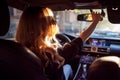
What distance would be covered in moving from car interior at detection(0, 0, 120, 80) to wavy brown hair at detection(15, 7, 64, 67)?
0.15 m

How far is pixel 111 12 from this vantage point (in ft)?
9.97

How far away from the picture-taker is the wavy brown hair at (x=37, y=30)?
2.79 meters

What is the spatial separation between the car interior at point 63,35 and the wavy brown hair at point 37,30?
0.15 m

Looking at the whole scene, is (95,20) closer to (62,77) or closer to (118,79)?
(62,77)

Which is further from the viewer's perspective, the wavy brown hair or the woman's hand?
the woman's hand

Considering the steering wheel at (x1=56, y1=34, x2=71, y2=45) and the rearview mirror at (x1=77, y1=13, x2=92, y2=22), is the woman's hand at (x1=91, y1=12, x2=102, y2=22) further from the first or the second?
the steering wheel at (x1=56, y1=34, x2=71, y2=45)

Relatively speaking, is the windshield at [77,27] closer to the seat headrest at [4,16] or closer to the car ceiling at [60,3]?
the car ceiling at [60,3]

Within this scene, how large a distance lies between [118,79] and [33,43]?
3.32 feet

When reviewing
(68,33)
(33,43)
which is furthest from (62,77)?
(68,33)

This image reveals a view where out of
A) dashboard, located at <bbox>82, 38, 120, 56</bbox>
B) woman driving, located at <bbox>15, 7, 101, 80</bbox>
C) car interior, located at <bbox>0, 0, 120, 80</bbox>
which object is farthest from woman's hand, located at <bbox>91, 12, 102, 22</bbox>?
dashboard, located at <bbox>82, 38, 120, 56</bbox>

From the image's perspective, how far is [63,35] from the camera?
4.58m

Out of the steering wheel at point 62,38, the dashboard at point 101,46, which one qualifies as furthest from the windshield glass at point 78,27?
the steering wheel at point 62,38

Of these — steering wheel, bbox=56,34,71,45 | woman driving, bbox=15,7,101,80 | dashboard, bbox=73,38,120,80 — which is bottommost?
dashboard, bbox=73,38,120,80

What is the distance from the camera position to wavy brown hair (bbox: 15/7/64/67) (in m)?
2.79
